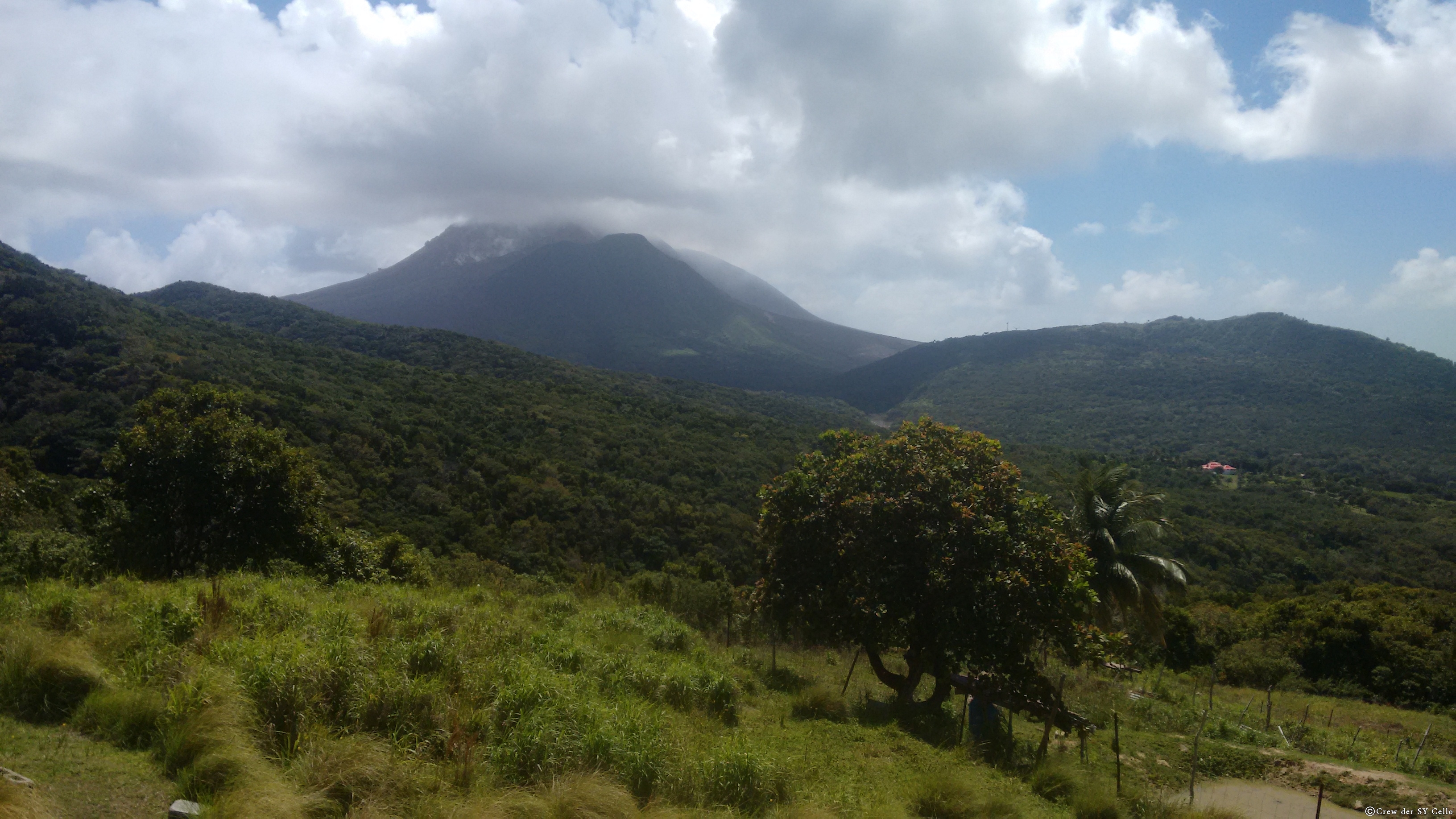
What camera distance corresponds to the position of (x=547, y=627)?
10266 mm

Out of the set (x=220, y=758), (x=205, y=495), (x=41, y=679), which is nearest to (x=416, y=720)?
(x=220, y=758)

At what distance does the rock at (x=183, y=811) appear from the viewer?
429cm

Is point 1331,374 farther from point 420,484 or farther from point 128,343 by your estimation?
point 128,343

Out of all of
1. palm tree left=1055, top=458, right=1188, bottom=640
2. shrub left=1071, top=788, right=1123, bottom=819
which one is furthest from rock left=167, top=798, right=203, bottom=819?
palm tree left=1055, top=458, right=1188, bottom=640

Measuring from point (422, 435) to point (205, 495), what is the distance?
25257 mm

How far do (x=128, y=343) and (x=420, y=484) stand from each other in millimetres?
17687

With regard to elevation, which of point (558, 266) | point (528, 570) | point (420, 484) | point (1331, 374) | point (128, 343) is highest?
point (558, 266)

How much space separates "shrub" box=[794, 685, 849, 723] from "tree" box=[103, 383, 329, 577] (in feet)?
31.2

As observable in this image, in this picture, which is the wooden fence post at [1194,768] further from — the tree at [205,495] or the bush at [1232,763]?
the tree at [205,495]

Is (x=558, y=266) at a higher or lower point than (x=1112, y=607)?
higher

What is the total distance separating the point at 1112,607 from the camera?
1800 centimetres

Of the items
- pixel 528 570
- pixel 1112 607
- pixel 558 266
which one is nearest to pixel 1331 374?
pixel 1112 607

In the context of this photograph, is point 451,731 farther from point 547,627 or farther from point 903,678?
point 903,678

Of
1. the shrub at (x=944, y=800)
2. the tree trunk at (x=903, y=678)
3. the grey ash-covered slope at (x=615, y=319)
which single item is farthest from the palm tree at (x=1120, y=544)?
the grey ash-covered slope at (x=615, y=319)
